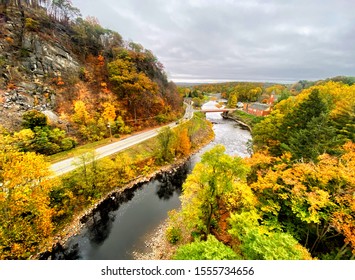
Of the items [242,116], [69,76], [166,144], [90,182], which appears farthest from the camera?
[242,116]

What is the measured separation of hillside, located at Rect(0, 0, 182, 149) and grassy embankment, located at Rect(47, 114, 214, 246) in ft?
23.2

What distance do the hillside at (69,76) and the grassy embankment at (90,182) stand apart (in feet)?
23.2

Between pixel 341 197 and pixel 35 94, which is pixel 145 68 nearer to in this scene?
pixel 35 94

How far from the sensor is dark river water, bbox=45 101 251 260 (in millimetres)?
12758

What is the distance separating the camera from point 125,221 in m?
15.8

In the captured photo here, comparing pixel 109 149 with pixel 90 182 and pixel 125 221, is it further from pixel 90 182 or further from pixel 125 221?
pixel 125 221

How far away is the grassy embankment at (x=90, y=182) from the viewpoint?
14.0 metres

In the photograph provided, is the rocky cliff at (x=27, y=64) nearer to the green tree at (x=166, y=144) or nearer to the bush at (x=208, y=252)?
the green tree at (x=166, y=144)

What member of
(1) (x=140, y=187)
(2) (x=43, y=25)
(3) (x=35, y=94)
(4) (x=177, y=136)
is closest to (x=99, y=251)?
(1) (x=140, y=187)

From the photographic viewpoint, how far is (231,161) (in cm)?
910

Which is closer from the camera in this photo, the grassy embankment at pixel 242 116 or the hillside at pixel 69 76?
the hillside at pixel 69 76

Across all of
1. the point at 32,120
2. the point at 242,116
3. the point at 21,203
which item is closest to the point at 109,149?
the point at 32,120

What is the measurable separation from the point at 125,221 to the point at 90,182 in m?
4.90

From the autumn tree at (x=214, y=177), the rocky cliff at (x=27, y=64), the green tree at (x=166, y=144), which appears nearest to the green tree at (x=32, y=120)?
the rocky cliff at (x=27, y=64)
